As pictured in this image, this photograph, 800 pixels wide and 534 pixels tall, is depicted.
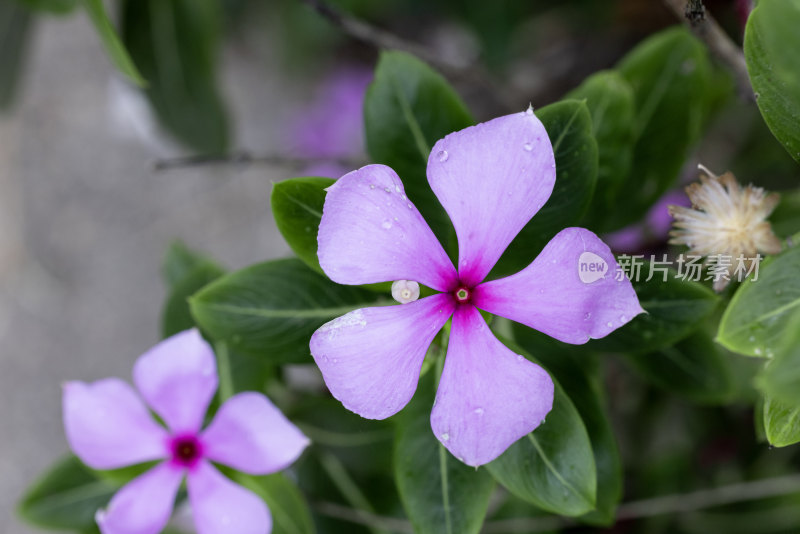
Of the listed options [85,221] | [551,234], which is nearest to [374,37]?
[551,234]

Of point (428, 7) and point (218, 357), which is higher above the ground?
point (428, 7)

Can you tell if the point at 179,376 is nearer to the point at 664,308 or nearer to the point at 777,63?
the point at 664,308

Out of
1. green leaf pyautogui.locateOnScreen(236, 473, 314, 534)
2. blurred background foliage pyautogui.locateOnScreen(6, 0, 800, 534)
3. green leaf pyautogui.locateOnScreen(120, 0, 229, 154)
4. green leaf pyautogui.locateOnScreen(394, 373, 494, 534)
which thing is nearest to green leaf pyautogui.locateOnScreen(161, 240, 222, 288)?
blurred background foliage pyautogui.locateOnScreen(6, 0, 800, 534)

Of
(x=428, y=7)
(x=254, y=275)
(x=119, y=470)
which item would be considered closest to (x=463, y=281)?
(x=254, y=275)

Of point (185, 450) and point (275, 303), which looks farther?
point (185, 450)

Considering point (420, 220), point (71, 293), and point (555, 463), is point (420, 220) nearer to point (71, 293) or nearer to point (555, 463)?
point (555, 463)

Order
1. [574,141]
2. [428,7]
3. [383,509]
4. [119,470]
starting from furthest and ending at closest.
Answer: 1. [428,7]
2. [383,509]
3. [119,470]
4. [574,141]

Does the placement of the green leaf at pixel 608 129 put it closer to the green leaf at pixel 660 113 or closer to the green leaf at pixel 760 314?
the green leaf at pixel 660 113
